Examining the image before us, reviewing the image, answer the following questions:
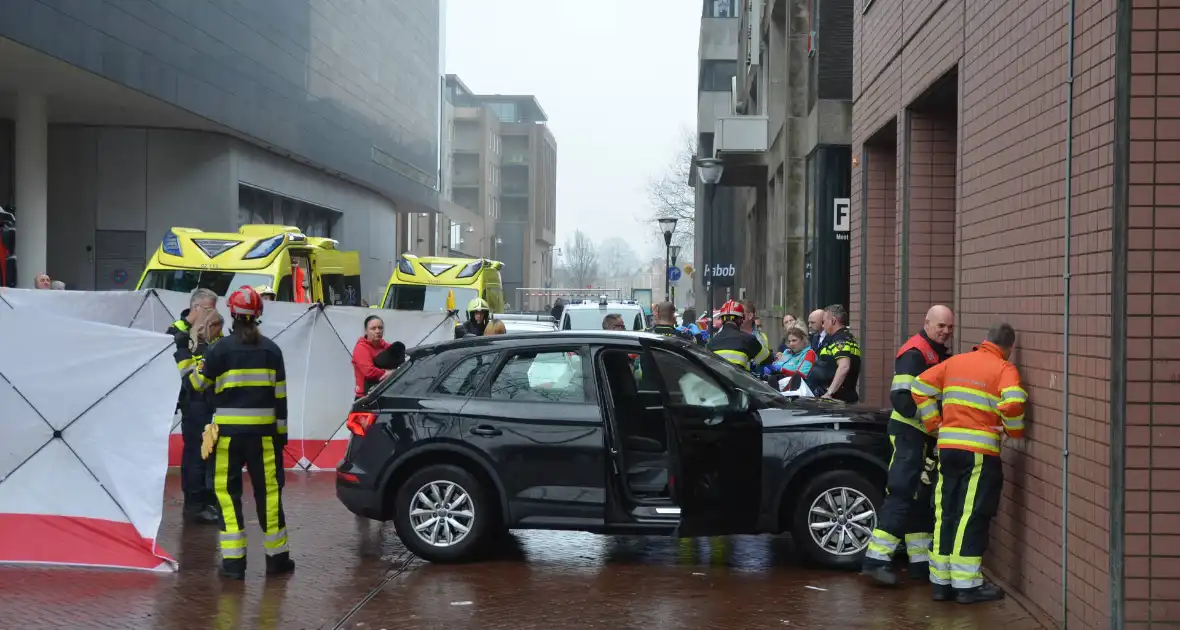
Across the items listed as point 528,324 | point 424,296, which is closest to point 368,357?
point 528,324

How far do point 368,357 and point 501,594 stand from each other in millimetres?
4763

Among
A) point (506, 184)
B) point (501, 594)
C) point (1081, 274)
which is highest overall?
point (506, 184)

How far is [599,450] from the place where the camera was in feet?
28.6

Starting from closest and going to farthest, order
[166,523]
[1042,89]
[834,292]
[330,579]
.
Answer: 1. [1042,89]
2. [330,579]
3. [166,523]
4. [834,292]

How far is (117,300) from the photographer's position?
13664mm

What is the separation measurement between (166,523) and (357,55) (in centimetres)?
4302

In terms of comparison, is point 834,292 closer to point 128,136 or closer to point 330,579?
point 330,579

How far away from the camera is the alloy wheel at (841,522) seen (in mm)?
8570

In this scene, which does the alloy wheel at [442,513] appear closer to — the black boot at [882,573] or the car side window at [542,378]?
the car side window at [542,378]

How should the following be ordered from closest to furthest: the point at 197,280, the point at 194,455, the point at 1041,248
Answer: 1. the point at 1041,248
2. the point at 194,455
3. the point at 197,280

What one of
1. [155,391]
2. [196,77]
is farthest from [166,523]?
[196,77]

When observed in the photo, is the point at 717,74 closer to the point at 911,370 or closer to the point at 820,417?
the point at 820,417

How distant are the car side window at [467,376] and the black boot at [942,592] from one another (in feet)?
10.8

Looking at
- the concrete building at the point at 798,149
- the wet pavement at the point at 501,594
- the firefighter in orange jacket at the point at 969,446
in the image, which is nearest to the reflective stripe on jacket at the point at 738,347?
the wet pavement at the point at 501,594
